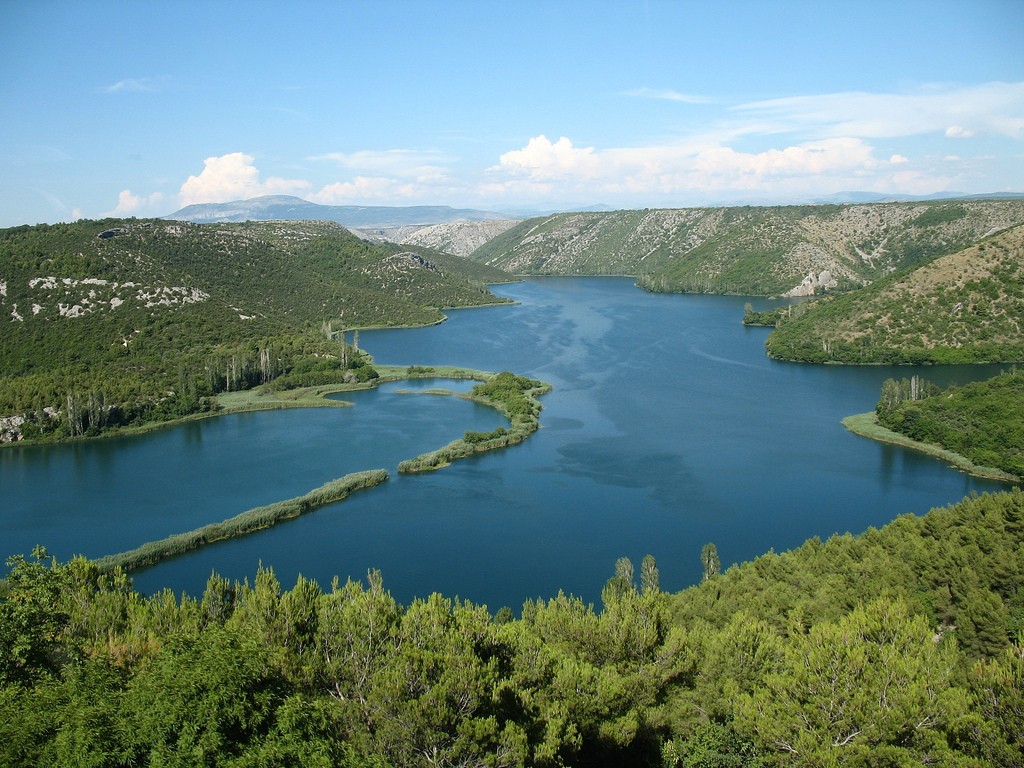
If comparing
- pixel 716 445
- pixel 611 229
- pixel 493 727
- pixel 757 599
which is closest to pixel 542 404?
pixel 716 445

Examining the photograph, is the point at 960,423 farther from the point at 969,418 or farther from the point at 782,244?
the point at 782,244

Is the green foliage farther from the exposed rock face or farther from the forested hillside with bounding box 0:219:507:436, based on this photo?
the exposed rock face

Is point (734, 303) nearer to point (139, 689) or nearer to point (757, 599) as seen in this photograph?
point (757, 599)

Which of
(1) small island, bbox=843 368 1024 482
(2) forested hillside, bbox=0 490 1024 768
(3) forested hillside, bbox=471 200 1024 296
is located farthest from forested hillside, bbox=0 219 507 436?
(3) forested hillside, bbox=471 200 1024 296

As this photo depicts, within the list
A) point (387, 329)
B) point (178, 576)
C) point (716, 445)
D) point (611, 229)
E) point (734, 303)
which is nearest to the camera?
point (178, 576)

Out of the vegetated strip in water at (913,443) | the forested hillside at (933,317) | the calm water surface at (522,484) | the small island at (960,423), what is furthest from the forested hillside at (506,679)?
the forested hillside at (933,317)
